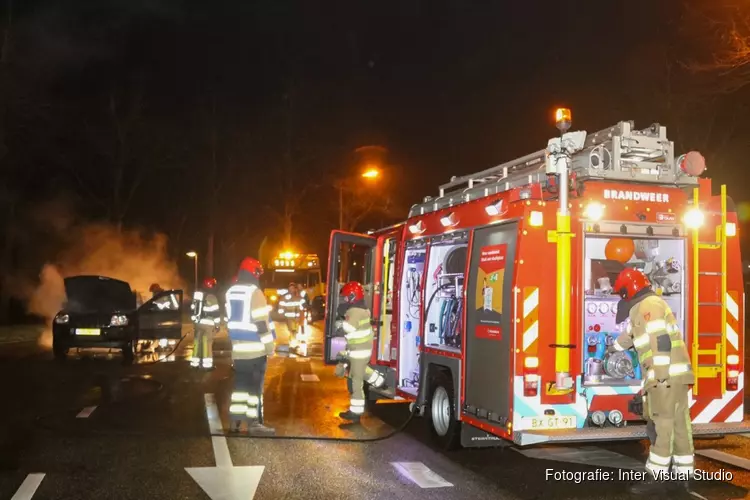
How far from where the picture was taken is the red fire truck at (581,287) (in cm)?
615

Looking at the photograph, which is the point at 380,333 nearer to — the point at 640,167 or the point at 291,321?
the point at 640,167

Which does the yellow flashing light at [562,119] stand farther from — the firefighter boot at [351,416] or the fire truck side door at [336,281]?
the firefighter boot at [351,416]

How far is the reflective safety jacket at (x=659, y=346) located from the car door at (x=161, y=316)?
11.3 meters

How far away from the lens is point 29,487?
602cm

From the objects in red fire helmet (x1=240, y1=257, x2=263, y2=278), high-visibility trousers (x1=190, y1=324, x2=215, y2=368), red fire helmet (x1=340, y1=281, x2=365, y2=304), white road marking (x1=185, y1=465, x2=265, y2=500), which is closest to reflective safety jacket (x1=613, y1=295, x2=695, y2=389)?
white road marking (x1=185, y1=465, x2=265, y2=500)

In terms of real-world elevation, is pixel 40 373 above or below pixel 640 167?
below

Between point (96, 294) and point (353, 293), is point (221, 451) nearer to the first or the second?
point (353, 293)

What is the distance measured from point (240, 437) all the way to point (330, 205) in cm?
3573

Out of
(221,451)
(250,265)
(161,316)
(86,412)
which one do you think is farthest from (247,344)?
(161,316)

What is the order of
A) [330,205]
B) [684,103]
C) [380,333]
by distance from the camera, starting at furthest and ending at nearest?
[330,205]
[684,103]
[380,333]

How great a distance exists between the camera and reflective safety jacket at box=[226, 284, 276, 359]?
8102mm

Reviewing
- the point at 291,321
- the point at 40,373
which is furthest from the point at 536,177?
the point at 291,321

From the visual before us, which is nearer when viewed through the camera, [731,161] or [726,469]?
[726,469]

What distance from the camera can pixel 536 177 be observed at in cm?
650
